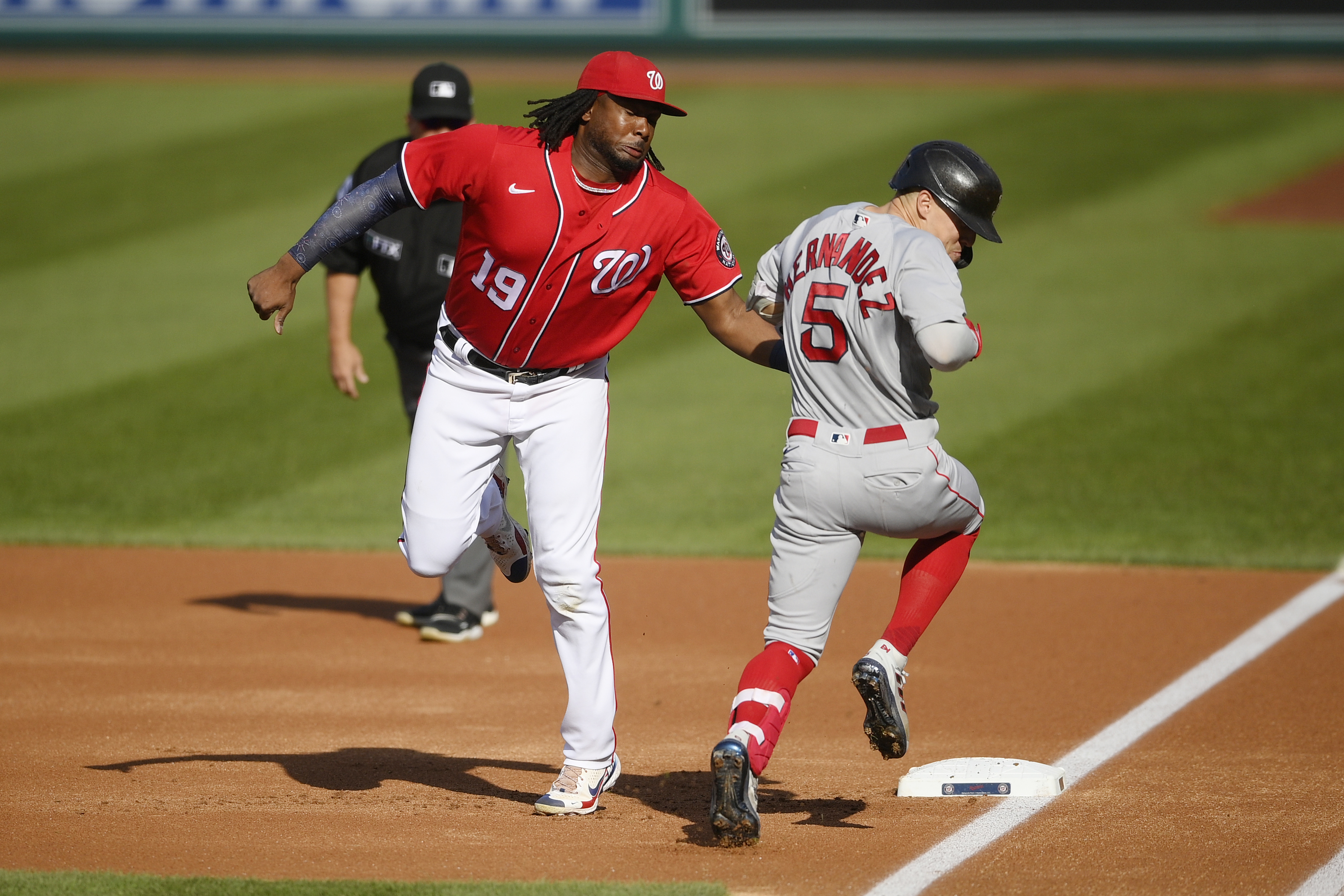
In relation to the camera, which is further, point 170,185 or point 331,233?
point 170,185

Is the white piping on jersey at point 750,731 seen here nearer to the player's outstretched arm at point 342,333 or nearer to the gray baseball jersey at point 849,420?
the gray baseball jersey at point 849,420

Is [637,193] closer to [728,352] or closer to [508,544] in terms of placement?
[508,544]

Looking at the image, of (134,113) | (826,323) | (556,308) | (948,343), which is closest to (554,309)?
(556,308)

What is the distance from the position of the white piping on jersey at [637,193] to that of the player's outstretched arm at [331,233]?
589 mm

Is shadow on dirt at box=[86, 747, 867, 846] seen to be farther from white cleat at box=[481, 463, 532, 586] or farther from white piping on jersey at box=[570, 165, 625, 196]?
white piping on jersey at box=[570, 165, 625, 196]

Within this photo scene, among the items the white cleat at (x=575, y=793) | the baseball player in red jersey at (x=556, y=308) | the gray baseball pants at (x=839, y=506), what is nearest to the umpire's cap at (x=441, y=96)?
the baseball player in red jersey at (x=556, y=308)

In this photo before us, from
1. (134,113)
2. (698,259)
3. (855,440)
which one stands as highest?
(134,113)

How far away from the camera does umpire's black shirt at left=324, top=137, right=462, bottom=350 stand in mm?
6770

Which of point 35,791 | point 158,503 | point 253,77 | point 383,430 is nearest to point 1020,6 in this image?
point 253,77

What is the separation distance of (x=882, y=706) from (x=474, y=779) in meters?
1.55

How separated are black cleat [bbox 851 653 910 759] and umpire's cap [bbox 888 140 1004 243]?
1.28m

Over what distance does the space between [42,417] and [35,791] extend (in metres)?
6.85

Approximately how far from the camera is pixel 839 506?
4.30m

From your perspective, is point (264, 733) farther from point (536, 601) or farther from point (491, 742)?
point (536, 601)
